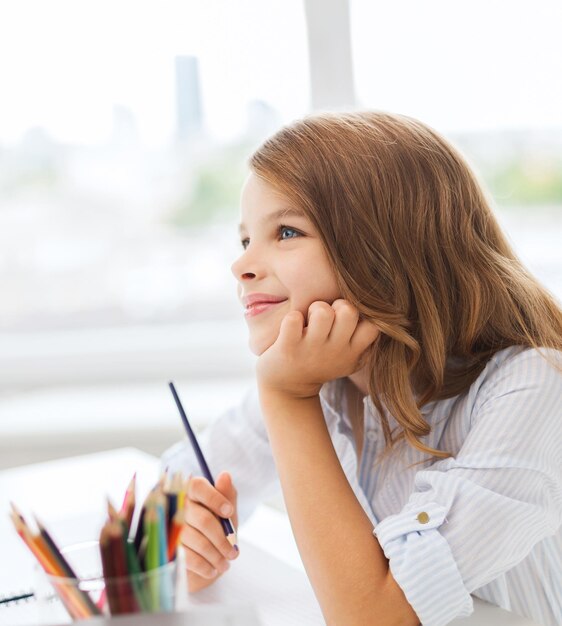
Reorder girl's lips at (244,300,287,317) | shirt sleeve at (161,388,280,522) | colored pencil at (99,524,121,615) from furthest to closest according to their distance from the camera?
1. shirt sleeve at (161,388,280,522)
2. girl's lips at (244,300,287,317)
3. colored pencil at (99,524,121,615)

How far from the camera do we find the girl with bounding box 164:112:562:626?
814 mm

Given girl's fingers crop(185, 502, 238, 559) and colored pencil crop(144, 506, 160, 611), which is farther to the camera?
girl's fingers crop(185, 502, 238, 559)

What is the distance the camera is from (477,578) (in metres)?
0.74

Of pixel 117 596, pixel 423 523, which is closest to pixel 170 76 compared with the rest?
pixel 423 523

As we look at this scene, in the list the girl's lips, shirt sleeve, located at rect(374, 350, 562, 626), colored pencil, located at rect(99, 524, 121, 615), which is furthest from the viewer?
the girl's lips

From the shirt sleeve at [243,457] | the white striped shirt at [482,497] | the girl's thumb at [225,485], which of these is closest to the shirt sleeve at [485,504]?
the white striped shirt at [482,497]

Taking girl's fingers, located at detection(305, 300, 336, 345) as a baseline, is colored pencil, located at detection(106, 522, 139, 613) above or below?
below

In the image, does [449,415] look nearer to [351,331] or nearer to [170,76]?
[351,331]

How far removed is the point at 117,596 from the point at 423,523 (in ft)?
1.07

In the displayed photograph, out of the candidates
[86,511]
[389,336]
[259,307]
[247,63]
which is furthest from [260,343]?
[247,63]

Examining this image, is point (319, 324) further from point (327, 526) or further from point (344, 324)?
point (327, 526)

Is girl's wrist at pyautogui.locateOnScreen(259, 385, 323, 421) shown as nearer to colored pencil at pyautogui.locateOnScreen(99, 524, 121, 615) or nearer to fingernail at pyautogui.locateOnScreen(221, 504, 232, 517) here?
fingernail at pyautogui.locateOnScreen(221, 504, 232, 517)

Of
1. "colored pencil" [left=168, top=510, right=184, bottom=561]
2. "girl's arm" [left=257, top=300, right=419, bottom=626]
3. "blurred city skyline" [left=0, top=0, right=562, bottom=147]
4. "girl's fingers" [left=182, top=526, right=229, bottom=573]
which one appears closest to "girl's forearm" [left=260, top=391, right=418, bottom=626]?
"girl's arm" [left=257, top=300, right=419, bottom=626]

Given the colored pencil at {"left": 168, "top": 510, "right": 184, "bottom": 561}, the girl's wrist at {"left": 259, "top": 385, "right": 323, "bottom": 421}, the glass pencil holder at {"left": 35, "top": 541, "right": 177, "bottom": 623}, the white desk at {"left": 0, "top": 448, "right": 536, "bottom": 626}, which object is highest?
the colored pencil at {"left": 168, "top": 510, "right": 184, "bottom": 561}
